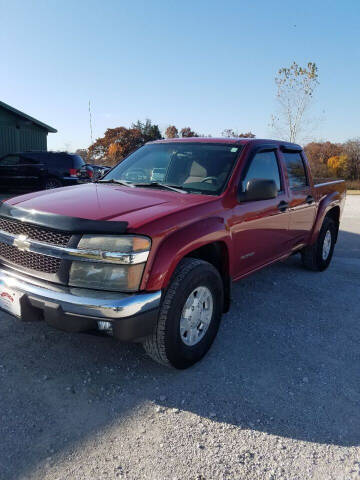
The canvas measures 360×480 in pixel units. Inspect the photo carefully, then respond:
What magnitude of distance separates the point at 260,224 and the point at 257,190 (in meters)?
0.51

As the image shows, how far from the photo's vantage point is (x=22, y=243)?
8.95 ft

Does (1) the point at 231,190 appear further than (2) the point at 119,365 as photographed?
Yes

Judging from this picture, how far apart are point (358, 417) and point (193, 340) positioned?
4.02 feet

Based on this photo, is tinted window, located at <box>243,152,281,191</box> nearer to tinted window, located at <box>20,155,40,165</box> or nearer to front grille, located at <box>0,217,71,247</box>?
front grille, located at <box>0,217,71,247</box>

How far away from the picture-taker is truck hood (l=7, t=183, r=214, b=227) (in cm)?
263

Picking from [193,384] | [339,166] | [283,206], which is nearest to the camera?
[193,384]

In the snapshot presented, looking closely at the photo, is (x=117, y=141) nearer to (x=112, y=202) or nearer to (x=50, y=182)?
(x=50, y=182)

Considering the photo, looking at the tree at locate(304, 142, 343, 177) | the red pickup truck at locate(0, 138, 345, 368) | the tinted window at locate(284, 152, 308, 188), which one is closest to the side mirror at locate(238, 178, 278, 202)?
the red pickup truck at locate(0, 138, 345, 368)

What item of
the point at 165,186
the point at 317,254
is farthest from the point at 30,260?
the point at 317,254

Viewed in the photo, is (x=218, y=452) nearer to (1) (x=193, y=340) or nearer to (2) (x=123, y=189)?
(1) (x=193, y=340)

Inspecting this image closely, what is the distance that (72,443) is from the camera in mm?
2184

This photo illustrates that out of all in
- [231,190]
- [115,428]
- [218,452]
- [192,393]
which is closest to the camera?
[218,452]

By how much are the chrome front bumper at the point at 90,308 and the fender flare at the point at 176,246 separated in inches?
4.4

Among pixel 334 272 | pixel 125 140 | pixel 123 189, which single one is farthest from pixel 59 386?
pixel 125 140
